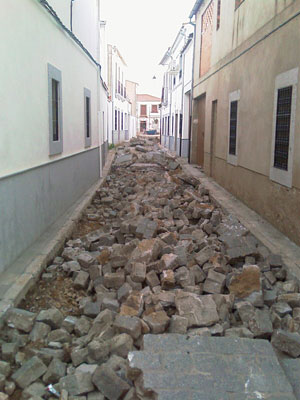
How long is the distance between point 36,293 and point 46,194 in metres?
2.29

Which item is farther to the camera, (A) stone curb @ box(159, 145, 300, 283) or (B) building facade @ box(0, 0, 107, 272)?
(A) stone curb @ box(159, 145, 300, 283)

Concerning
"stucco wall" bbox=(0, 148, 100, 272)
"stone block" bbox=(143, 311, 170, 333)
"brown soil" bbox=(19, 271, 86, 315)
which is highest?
"stucco wall" bbox=(0, 148, 100, 272)

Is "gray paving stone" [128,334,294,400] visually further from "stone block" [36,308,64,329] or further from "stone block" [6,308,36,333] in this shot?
"stone block" [6,308,36,333]

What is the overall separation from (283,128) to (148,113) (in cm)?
6699

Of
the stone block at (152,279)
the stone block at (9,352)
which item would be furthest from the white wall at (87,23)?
the stone block at (9,352)

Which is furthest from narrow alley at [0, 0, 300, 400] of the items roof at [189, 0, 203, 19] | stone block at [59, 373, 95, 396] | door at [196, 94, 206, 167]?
door at [196, 94, 206, 167]

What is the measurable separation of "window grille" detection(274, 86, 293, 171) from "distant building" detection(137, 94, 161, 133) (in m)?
65.4

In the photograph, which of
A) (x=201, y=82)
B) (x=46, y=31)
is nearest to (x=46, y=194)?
(x=46, y=31)

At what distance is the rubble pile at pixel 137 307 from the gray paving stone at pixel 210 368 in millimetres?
183

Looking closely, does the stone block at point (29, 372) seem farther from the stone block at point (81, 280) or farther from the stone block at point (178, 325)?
the stone block at point (81, 280)

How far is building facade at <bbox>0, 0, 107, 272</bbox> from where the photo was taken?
5039 mm

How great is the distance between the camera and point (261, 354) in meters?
3.16

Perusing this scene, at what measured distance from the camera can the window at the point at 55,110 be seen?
23.3ft

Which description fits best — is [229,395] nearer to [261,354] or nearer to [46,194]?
[261,354]
